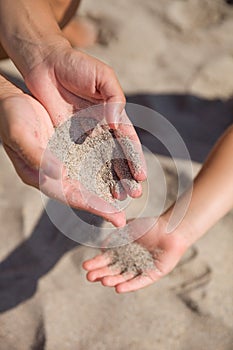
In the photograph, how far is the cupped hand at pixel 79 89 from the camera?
3.78ft

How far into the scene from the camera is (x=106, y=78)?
1159 mm

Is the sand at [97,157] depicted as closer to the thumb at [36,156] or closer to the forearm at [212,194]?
the thumb at [36,156]

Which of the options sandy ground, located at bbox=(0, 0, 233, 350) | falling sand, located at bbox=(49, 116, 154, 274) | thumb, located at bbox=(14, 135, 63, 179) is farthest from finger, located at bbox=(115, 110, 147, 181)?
sandy ground, located at bbox=(0, 0, 233, 350)

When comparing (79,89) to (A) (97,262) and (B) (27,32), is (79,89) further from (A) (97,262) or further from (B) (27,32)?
(A) (97,262)

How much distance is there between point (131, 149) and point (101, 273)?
0.88 feet

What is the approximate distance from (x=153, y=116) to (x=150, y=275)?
598mm

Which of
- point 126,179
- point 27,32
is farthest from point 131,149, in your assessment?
point 27,32

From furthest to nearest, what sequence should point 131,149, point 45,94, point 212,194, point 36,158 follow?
point 212,194
point 45,94
point 131,149
point 36,158

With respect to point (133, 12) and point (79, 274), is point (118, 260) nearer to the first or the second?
point (79, 274)

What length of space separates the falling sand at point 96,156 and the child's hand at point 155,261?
155mm

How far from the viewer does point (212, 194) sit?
1374 millimetres

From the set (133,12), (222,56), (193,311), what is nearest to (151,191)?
(193,311)

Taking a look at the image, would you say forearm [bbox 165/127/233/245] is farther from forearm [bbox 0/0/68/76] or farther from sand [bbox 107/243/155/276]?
forearm [bbox 0/0/68/76]

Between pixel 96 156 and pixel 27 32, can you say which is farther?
pixel 27 32
